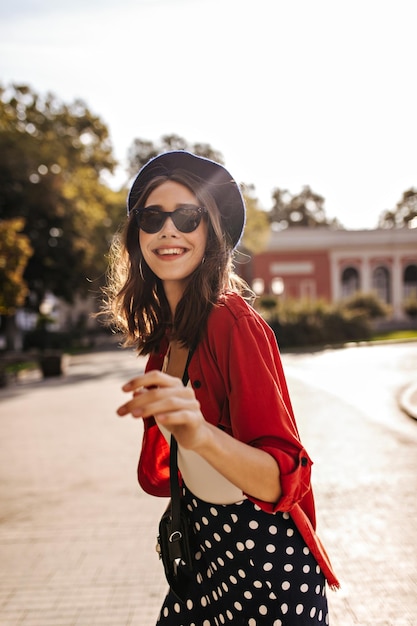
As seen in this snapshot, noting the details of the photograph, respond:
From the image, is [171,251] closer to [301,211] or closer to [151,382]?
[151,382]

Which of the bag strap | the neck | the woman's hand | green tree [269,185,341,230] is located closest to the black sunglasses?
the neck

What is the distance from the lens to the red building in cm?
5119

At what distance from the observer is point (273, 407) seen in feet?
4.52

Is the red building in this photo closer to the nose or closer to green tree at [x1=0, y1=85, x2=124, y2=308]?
green tree at [x1=0, y1=85, x2=124, y2=308]

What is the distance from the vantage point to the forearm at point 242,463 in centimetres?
123

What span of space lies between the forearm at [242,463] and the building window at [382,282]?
5209 centimetres

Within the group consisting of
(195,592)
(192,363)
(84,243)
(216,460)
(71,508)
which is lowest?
(71,508)

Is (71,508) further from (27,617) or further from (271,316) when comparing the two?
(271,316)

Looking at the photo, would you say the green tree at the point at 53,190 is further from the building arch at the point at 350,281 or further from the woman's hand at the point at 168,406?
the woman's hand at the point at 168,406

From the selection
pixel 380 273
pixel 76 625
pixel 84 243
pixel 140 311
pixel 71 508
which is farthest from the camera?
pixel 380 273

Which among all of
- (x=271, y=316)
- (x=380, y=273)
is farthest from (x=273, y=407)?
(x=380, y=273)

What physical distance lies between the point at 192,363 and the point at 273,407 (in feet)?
0.88

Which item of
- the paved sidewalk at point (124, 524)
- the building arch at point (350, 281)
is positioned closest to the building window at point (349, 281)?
the building arch at point (350, 281)

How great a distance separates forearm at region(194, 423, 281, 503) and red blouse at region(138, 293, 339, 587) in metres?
0.02
